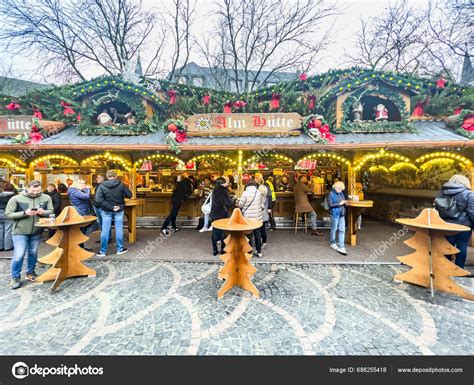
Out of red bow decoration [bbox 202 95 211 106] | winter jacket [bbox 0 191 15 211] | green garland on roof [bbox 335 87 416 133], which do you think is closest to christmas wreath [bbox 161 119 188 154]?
red bow decoration [bbox 202 95 211 106]

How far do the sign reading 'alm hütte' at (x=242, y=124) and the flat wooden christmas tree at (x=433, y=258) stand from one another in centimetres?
474

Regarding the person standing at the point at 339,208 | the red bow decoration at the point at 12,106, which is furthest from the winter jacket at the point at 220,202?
the red bow decoration at the point at 12,106

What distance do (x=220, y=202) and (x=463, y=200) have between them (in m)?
4.77

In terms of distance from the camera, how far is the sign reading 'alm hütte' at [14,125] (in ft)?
23.9

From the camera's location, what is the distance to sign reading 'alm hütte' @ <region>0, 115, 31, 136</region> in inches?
287

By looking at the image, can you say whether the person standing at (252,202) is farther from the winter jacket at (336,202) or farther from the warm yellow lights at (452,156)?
the warm yellow lights at (452,156)

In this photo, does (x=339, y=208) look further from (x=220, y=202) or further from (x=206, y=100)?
(x=206, y=100)

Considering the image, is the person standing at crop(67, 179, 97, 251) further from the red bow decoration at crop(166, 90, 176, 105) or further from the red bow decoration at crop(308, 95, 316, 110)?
the red bow decoration at crop(308, 95, 316, 110)

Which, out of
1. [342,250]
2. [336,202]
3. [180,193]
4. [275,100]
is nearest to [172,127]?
[180,193]

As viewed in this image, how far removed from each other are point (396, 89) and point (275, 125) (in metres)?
4.67

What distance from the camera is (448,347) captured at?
2340mm

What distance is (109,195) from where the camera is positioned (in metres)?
4.87

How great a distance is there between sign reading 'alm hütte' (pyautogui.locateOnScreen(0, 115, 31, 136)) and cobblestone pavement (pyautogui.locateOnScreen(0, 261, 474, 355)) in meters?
6.25
